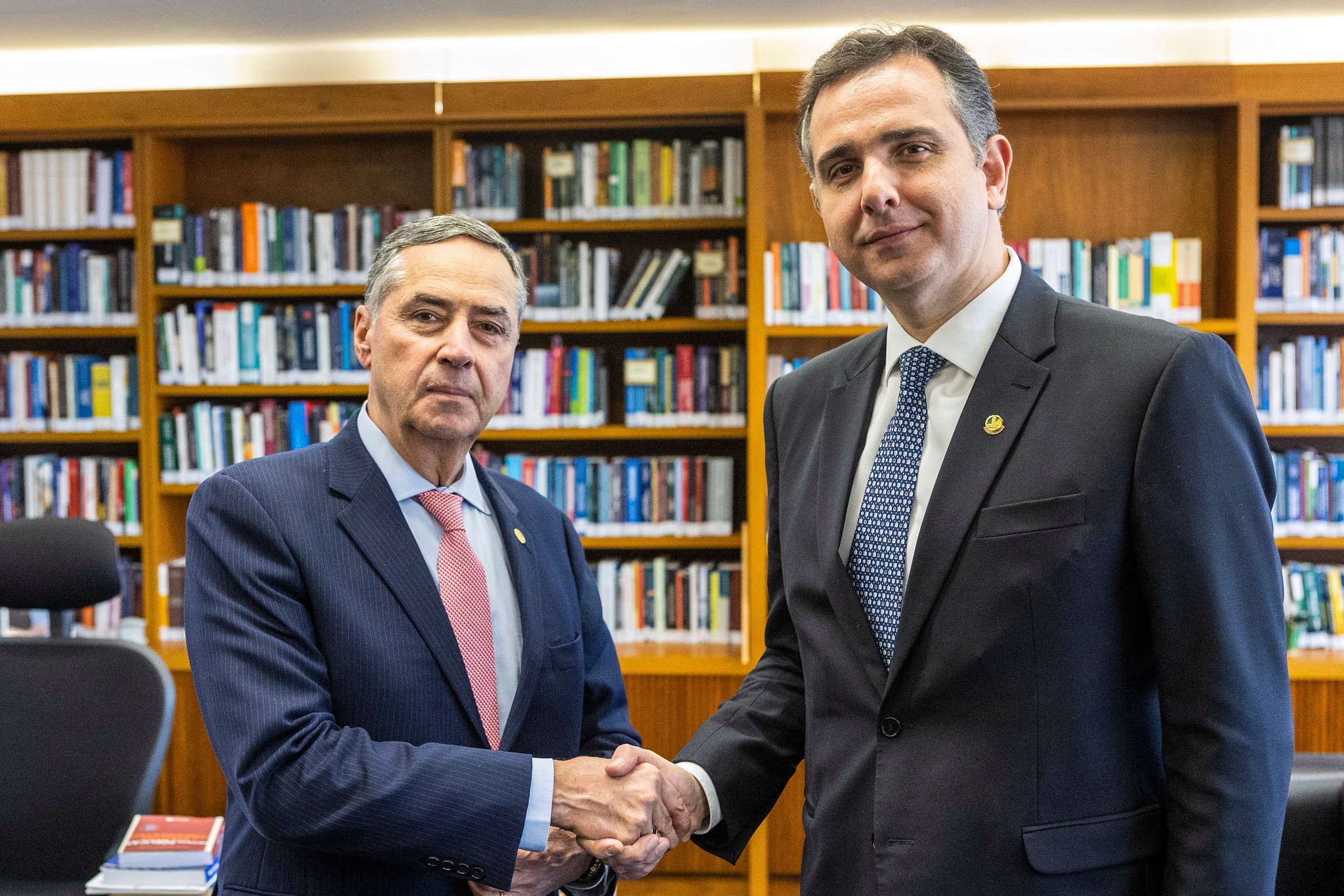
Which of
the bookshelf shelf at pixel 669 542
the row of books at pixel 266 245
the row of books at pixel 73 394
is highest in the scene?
the row of books at pixel 266 245

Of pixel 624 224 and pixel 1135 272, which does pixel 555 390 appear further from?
pixel 1135 272

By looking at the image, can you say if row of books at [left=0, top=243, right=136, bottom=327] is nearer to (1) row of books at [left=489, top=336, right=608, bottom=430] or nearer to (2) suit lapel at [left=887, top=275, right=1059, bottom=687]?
(1) row of books at [left=489, top=336, right=608, bottom=430]

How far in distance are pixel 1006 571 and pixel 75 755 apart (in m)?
2.37

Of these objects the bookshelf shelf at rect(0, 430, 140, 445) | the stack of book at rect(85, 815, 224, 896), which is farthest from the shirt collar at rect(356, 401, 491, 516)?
the bookshelf shelf at rect(0, 430, 140, 445)

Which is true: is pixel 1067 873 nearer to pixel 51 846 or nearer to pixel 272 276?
pixel 51 846

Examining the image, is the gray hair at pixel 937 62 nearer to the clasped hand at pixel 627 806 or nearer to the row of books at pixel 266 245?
the clasped hand at pixel 627 806

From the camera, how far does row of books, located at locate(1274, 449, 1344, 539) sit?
396 centimetres

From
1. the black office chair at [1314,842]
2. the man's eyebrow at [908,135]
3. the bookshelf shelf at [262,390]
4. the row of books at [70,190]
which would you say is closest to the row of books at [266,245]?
the row of books at [70,190]

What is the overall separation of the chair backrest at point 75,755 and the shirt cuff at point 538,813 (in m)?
1.49

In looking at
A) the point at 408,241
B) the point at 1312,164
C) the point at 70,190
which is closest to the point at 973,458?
the point at 408,241

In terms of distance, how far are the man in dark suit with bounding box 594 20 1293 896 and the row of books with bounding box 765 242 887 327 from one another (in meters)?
2.53

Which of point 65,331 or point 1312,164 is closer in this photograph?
point 1312,164

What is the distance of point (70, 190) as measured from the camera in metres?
4.29

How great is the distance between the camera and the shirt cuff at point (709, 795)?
168cm
